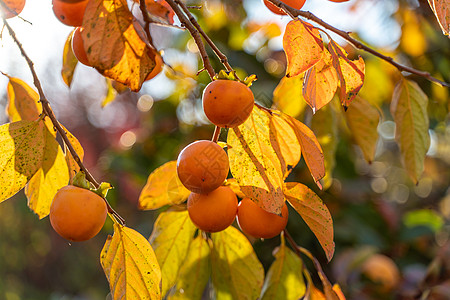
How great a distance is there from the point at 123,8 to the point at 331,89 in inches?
11.2

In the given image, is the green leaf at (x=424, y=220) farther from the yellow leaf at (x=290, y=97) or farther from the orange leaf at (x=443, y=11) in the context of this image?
the orange leaf at (x=443, y=11)

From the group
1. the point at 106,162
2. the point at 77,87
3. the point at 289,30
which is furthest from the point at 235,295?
the point at 77,87

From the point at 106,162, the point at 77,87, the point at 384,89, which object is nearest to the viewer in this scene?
the point at 384,89

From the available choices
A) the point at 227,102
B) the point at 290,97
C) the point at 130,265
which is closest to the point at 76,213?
the point at 130,265

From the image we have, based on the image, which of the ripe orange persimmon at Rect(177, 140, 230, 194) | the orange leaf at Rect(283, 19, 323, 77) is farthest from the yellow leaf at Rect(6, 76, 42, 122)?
the orange leaf at Rect(283, 19, 323, 77)

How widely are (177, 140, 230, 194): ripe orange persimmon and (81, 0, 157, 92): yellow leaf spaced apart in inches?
4.1

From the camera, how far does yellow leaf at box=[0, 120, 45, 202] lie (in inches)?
21.6

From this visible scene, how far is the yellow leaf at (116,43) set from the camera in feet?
1.61

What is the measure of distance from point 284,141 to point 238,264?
0.78 ft

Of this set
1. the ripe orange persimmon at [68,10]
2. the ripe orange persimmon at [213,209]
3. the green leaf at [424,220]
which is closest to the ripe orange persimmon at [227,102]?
the ripe orange persimmon at [213,209]

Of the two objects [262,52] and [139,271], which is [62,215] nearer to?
[139,271]

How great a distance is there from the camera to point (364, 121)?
795 millimetres

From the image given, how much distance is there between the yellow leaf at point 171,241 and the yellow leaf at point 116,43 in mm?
269

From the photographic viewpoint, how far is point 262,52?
150 centimetres
